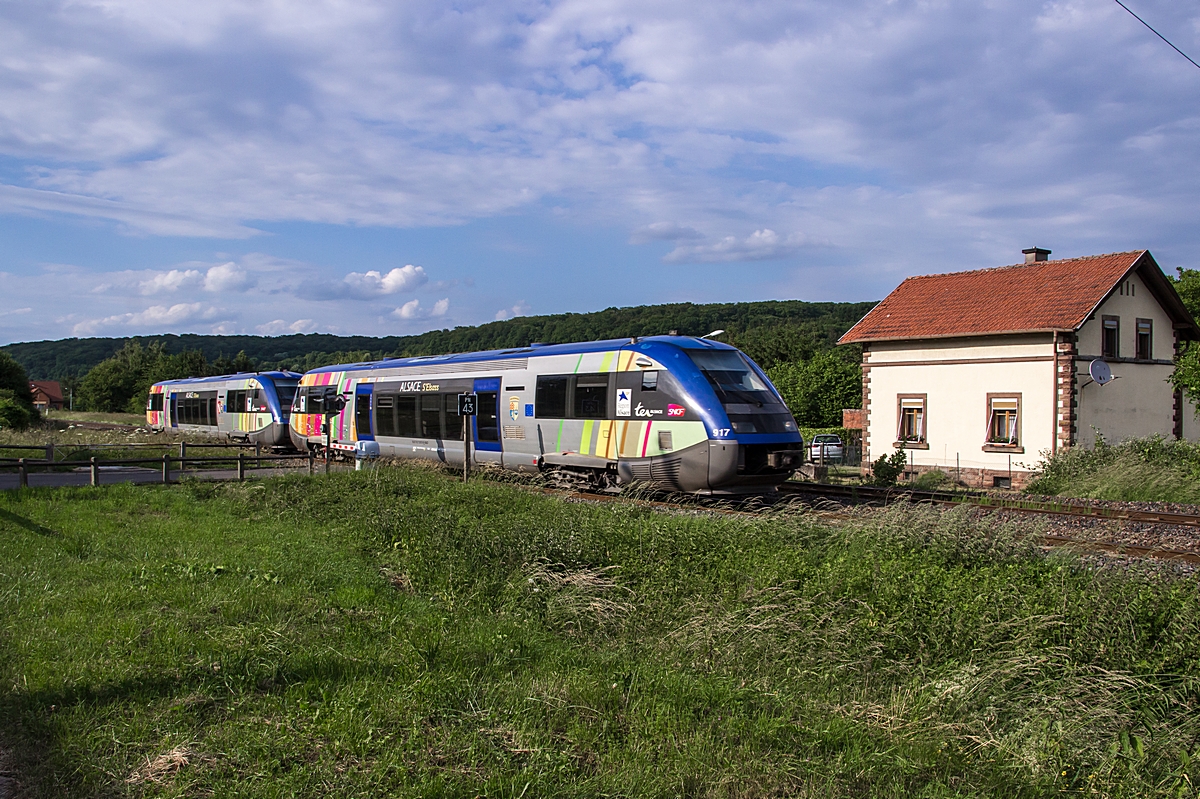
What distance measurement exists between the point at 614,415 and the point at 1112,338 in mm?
19952

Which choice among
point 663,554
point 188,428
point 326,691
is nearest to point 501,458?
point 663,554

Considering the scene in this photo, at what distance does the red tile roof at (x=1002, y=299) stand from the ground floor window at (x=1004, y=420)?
2.13 m

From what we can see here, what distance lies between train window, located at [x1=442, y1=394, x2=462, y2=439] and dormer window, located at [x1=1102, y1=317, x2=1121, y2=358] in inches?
790

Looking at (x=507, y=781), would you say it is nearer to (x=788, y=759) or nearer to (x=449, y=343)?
(x=788, y=759)

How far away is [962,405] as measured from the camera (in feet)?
91.4

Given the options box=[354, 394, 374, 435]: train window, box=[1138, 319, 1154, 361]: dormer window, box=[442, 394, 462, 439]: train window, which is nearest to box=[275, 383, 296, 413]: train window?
box=[354, 394, 374, 435]: train window

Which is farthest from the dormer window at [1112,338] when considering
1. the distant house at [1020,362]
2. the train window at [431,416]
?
the train window at [431,416]

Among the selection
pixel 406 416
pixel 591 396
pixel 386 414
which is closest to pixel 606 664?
pixel 591 396

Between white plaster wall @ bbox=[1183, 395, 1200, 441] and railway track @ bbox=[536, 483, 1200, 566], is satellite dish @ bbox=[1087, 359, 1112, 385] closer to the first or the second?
white plaster wall @ bbox=[1183, 395, 1200, 441]

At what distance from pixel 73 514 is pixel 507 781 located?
11.6 metres

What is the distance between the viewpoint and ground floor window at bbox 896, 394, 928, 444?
29.0 m

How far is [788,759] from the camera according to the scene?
4684 mm

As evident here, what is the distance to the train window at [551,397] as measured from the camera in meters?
16.7

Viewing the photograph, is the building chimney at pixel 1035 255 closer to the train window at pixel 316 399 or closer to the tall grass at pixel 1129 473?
the tall grass at pixel 1129 473
